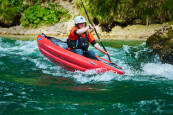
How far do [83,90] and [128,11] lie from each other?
6.84 m

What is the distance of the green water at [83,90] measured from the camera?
278cm

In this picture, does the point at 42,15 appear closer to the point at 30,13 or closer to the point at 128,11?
the point at 30,13

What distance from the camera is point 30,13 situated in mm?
11664

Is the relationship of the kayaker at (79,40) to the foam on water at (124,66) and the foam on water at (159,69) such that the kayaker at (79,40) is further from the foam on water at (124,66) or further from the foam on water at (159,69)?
the foam on water at (159,69)

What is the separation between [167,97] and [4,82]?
2.55m

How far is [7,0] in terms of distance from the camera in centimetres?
1201

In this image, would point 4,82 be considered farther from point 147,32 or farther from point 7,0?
point 7,0

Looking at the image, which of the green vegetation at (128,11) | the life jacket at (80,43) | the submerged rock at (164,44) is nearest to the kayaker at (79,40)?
the life jacket at (80,43)

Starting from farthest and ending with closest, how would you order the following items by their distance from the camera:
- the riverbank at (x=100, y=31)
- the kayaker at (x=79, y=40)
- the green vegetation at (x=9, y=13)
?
the green vegetation at (x=9, y=13) < the riverbank at (x=100, y=31) < the kayaker at (x=79, y=40)

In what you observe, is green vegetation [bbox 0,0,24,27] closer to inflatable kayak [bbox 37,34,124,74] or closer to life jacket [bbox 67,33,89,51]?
inflatable kayak [bbox 37,34,124,74]

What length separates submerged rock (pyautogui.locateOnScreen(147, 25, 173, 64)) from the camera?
504cm

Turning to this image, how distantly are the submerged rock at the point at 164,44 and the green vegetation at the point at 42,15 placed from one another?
21.4 ft

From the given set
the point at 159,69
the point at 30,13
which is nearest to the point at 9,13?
the point at 30,13

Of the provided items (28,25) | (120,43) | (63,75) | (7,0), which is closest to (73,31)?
(63,75)
